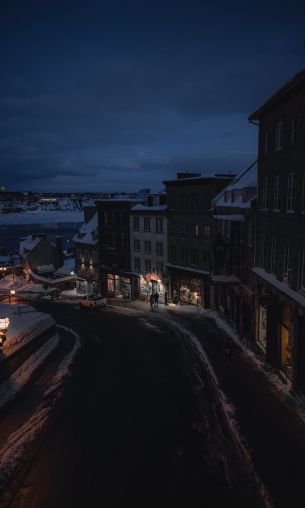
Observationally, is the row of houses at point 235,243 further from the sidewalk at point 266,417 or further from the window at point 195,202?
the sidewalk at point 266,417

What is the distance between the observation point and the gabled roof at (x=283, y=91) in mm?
16945

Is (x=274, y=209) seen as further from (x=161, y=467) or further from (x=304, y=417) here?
(x=161, y=467)

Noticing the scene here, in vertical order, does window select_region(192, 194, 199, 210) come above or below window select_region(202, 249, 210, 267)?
above

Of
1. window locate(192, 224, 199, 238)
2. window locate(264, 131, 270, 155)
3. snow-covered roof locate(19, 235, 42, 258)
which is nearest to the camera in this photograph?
window locate(264, 131, 270, 155)

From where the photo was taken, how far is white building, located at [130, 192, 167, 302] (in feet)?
142

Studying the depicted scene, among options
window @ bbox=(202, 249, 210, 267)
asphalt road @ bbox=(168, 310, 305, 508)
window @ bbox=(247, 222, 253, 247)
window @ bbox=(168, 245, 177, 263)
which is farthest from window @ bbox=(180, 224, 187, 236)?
asphalt road @ bbox=(168, 310, 305, 508)

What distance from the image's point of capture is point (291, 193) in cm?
1956

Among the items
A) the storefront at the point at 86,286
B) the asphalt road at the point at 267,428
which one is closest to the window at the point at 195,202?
the asphalt road at the point at 267,428

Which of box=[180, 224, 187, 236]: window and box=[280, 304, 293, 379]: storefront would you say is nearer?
box=[280, 304, 293, 379]: storefront

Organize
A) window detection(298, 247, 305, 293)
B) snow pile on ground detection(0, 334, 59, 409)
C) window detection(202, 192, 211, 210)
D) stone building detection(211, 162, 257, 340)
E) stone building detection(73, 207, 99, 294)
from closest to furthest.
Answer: window detection(298, 247, 305, 293)
snow pile on ground detection(0, 334, 59, 409)
stone building detection(211, 162, 257, 340)
window detection(202, 192, 211, 210)
stone building detection(73, 207, 99, 294)

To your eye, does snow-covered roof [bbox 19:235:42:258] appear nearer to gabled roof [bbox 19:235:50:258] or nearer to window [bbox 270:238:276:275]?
gabled roof [bbox 19:235:50:258]

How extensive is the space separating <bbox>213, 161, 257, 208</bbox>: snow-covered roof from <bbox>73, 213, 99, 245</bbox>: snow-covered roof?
21.6 metres

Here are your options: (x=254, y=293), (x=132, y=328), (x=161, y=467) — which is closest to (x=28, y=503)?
(x=161, y=467)

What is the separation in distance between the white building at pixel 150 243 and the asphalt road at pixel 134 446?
19.6 meters
